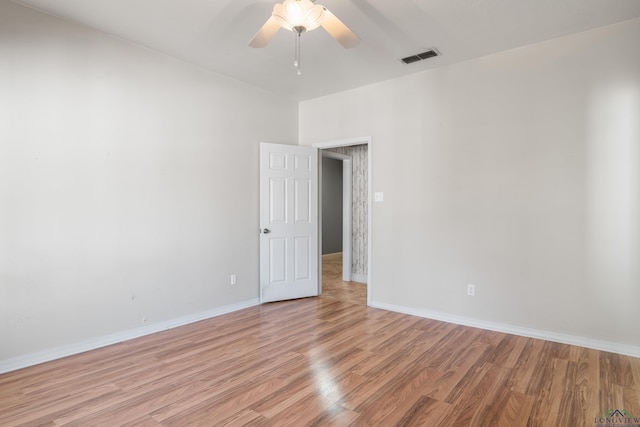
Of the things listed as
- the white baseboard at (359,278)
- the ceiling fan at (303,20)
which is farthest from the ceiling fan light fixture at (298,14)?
the white baseboard at (359,278)

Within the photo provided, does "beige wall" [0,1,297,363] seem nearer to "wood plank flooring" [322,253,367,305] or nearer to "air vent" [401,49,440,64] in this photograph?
"wood plank flooring" [322,253,367,305]

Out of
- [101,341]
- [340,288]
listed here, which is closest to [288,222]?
[340,288]

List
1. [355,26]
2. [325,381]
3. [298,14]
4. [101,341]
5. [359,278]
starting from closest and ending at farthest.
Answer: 1. [298,14]
2. [325,381]
3. [355,26]
4. [101,341]
5. [359,278]

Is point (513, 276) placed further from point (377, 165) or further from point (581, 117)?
point (377, 165)

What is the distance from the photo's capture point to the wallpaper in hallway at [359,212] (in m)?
5.86

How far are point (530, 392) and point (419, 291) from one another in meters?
1.71

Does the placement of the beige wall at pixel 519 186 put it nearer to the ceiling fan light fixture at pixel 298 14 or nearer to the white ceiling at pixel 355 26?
the white ceiling at pixel 355 26

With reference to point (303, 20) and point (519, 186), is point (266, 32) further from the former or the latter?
point (519, 186)

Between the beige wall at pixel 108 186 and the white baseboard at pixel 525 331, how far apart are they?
2.17m

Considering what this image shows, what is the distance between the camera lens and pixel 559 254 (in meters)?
3.10

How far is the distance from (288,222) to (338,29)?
8.95 ft

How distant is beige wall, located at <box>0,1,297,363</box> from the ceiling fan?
1.63 metres

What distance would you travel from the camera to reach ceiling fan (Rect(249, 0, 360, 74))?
2184 millimetres

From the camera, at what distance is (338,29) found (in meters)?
2.32
